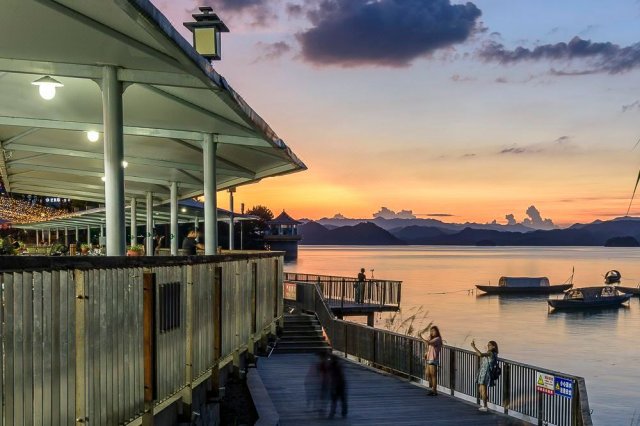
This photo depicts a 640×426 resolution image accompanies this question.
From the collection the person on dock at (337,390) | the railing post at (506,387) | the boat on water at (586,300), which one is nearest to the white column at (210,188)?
the person on dock at (337,390)

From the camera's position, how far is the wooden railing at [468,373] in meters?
14.4

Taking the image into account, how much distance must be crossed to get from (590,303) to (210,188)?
255ft

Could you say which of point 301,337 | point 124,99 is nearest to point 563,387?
point 124,99

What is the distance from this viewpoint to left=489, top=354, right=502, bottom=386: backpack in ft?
52.9

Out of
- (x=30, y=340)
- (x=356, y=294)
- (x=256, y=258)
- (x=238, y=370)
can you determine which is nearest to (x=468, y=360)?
(x=256, y=258)

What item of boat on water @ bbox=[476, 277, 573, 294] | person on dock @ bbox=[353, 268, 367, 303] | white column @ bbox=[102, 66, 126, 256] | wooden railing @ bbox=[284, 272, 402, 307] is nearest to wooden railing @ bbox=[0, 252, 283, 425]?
white column @ bbox=[102, 66, 126, 256]

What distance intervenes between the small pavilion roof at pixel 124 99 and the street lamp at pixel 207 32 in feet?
6.67

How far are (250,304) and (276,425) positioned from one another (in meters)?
2.45

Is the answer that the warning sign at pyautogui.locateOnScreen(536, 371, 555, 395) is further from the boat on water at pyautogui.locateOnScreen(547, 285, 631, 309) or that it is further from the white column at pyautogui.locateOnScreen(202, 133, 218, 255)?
the boat on water at pyautogui.locateOnScreen(547, 285, 631, 309)

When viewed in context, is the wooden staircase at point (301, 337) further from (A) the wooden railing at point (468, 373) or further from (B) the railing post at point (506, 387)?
(B) the railing post at point (506, 387)

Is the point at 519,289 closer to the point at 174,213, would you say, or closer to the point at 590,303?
the point at 590,303

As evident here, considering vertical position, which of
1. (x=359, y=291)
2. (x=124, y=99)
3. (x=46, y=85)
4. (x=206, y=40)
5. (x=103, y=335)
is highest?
(x=206, y=40)

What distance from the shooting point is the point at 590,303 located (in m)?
84.2

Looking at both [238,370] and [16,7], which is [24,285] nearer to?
[16,7]
